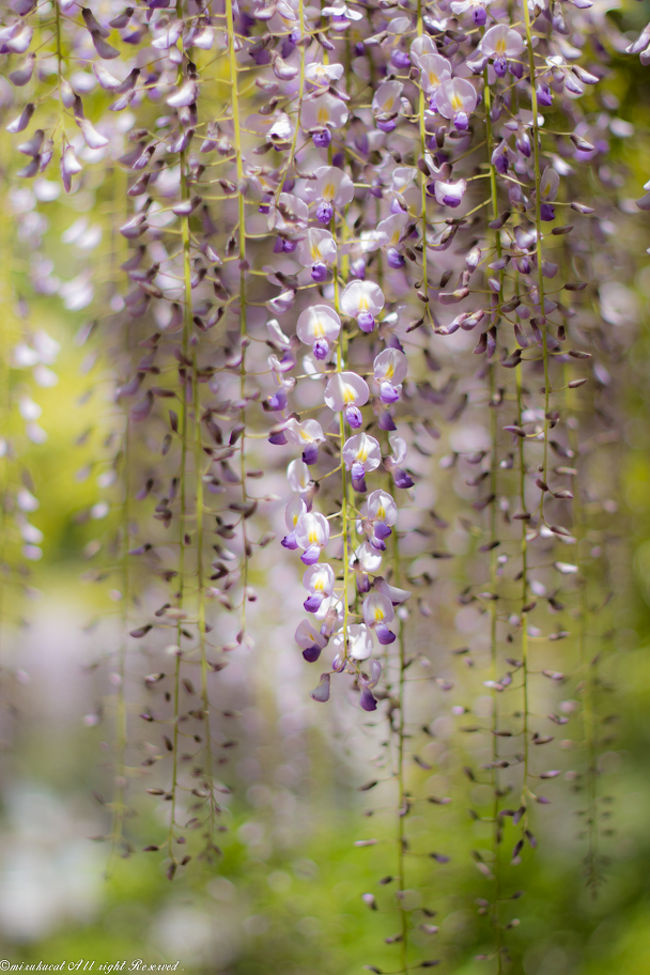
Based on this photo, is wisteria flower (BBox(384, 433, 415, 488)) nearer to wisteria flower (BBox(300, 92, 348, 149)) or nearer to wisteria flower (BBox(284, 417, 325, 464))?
wisteria flower (BBox(284, 417, 325, 464))

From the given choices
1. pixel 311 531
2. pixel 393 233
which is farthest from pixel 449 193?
pixel 311 531

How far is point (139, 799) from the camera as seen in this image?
204 cm

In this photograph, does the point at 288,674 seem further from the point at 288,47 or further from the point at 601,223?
the point at 288,47

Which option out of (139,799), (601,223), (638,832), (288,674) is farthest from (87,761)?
(601,223)

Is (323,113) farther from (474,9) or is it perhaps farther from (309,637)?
(309,637)

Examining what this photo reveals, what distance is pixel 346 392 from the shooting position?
2.10ft

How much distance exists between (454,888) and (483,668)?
1.46ft

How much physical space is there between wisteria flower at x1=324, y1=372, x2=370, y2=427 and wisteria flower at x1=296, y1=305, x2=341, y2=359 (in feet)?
0.08

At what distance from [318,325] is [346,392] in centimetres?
6

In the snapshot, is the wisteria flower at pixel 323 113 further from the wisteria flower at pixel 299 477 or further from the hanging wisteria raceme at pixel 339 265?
the wisteria flower at pixel 299 477

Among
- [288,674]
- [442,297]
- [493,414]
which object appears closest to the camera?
[442,297]

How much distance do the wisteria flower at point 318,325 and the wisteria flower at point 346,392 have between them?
0.02 meters

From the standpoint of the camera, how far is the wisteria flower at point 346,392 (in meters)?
0.64

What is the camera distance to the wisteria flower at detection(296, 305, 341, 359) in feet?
2.13
